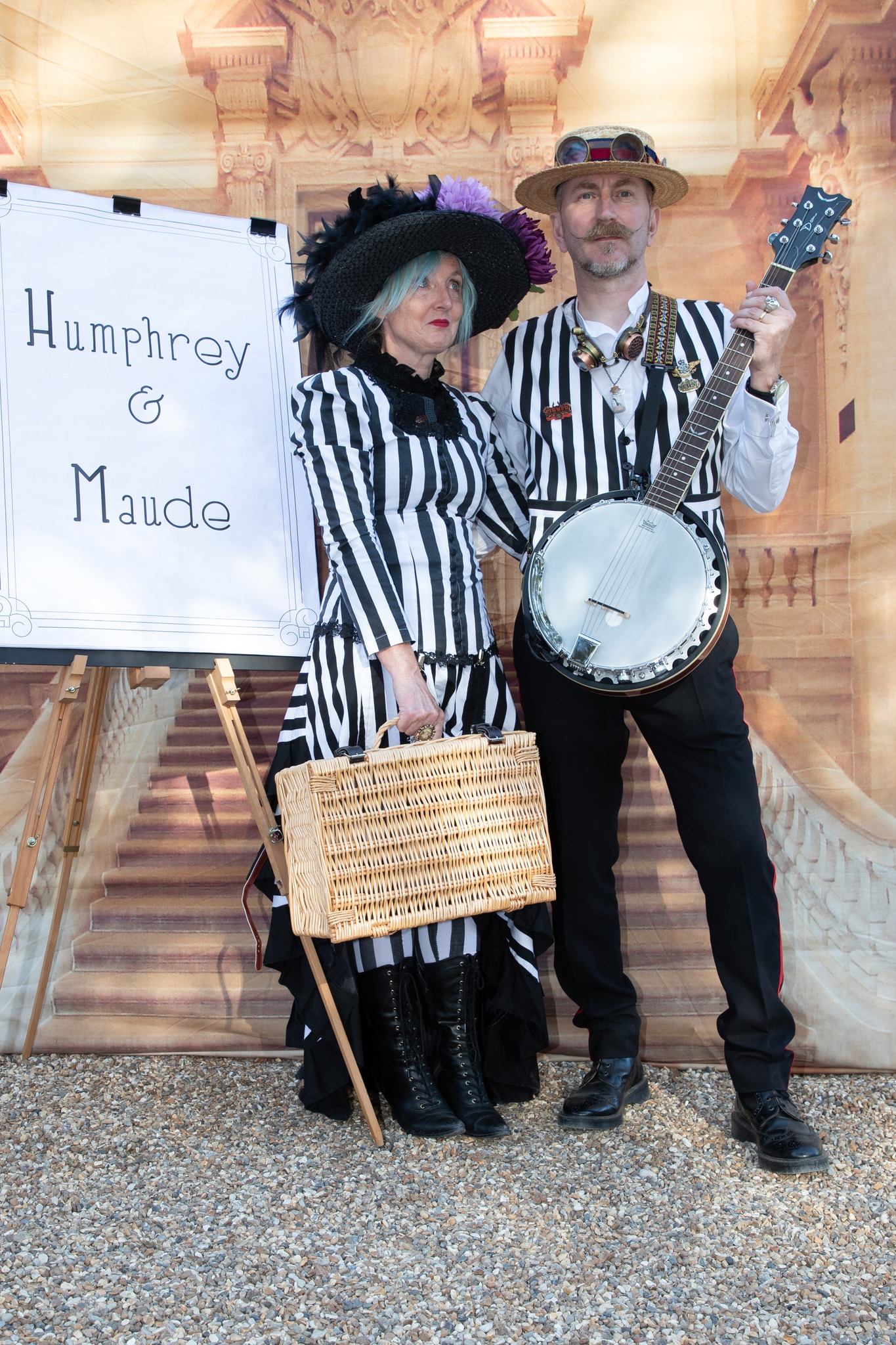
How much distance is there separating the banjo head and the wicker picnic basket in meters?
0.24

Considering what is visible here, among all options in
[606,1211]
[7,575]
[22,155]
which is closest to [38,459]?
[7,575]

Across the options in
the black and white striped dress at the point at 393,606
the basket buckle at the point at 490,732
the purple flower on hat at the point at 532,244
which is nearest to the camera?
the basket buckle at the point at 490,732

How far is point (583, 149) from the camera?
2.28 metres

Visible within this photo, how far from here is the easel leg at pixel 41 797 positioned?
225 cm

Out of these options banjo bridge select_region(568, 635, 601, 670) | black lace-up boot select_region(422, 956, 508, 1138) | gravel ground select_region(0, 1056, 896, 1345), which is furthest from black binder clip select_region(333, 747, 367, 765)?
gravel ground select_region(0, 1056, 896, 1345)

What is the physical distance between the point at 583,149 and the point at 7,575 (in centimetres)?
153

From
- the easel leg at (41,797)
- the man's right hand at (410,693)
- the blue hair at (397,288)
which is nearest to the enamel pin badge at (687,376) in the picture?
the blue hair at (397,288)

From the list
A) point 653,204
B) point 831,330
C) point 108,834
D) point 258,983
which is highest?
point 653,204

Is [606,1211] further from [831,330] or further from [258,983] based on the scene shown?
[831,330]

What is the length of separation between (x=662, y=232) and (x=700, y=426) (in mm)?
867

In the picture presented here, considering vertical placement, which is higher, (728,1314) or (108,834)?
(108,834)

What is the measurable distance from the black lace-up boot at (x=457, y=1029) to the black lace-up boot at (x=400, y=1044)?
0.04 m

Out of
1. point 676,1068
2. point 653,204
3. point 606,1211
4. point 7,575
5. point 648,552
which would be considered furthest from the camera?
point 676,1068

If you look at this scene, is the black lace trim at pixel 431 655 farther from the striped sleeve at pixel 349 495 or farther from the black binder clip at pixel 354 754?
the black binder clip at pixel 354 754
